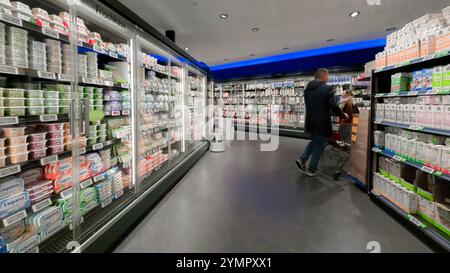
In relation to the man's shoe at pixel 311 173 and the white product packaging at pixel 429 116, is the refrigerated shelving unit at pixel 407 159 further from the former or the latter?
the man's shoe at pixel 311 173

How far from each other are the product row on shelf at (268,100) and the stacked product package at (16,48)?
8.15 metres

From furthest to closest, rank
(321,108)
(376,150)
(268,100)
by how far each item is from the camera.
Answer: (268,100) → (321,108) → (376,150)

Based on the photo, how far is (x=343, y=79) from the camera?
7.88 metres

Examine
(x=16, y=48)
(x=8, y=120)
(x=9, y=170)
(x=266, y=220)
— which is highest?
(x=16, y=48)

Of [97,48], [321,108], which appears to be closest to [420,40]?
[321,108]

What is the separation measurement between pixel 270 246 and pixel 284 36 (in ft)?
19.4

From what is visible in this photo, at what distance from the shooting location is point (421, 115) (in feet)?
7.30

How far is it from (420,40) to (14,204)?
3.82 meters

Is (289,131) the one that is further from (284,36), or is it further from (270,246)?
(270,246)

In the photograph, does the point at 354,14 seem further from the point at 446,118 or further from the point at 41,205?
the point at 41,205

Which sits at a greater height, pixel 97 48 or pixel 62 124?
pixel 97 48

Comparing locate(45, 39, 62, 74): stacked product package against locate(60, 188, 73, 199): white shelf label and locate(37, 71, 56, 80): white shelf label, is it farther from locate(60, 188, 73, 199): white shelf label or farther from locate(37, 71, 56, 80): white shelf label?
locate(60, 188, 73, 199): white shelf label

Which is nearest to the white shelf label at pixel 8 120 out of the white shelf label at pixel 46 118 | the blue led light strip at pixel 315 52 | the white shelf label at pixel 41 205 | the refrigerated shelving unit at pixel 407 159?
the white shelf label at pixel 46 118

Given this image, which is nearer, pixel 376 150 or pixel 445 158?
pixel 445 158
